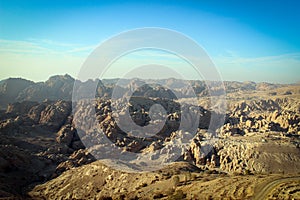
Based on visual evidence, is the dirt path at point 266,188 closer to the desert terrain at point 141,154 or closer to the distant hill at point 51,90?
the desert terrain at point 141,154

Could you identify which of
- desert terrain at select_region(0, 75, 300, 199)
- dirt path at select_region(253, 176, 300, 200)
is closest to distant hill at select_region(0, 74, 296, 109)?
desert terrain at select_region(0, 75, 300, 199)

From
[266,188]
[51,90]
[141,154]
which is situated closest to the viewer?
[266,188]

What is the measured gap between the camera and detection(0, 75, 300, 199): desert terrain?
2398 centimetres

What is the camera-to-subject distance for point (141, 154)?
156 ft

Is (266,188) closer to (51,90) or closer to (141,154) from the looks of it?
(141,154)

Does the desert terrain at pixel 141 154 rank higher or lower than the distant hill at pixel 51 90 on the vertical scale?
lower

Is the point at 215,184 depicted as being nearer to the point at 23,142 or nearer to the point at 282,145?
the point at 282,145

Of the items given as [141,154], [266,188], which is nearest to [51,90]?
[141,154]

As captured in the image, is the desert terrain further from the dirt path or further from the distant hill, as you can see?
the distant hill

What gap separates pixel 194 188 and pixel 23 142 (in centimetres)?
4144

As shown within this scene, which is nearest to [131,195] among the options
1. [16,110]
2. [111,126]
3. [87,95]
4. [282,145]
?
[282,145]

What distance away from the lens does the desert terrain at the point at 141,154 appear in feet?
78.7

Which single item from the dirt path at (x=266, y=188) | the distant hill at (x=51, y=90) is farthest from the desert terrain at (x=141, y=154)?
the distant hill at (x=51, y=90)

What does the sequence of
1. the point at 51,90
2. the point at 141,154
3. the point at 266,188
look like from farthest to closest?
the point at 51,90, the point at 141,154, the point at 266,188
